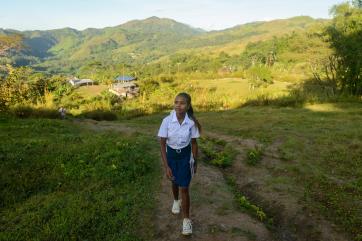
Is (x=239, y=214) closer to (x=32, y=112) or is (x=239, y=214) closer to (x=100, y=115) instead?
(x=32, y=112)

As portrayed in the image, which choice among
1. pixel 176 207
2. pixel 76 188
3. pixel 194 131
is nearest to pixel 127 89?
pixel 76 188

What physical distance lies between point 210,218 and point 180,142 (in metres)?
1.23

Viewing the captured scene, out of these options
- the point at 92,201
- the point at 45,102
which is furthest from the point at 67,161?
the point at 45,102

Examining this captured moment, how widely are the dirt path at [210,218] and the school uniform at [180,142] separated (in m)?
0.66

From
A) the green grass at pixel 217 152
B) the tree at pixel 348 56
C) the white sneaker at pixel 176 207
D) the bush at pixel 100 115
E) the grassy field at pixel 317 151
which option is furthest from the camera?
the tree at pixel 348 56

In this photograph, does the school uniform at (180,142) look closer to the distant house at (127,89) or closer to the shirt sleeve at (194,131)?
the shirt sleeve at (194,131)

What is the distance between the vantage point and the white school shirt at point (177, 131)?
444cm

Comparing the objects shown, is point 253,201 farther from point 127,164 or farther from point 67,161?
point 67,161

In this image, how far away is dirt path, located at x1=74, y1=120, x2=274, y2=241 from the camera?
456 centimetres

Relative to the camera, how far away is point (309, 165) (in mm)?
7418

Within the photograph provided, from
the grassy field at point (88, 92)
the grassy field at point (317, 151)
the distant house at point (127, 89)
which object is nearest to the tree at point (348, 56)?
the grassy field at point (317, 151)

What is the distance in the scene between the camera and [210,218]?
16.4 feet

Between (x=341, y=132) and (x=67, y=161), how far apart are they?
691 centimetres

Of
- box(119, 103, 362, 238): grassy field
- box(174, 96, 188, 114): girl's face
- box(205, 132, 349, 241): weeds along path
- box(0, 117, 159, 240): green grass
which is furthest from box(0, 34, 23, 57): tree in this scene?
box(174, 96, 188, 114): girl's face
